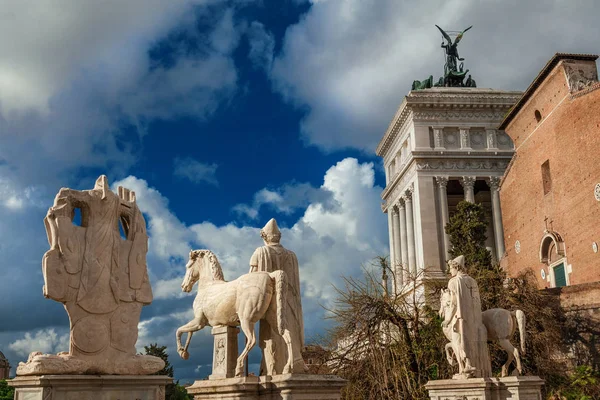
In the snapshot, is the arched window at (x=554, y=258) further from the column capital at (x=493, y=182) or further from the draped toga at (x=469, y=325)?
the draped toga at (x=469, y=325)

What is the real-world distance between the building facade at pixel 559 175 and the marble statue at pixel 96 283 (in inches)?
866

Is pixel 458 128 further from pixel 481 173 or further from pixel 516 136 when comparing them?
pixel 516 136

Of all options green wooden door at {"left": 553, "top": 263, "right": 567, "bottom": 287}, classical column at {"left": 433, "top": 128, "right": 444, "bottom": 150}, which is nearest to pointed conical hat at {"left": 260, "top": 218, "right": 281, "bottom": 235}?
green wooden door at {"left": 553, "top": 263, "right": 567, "bottom": 287}

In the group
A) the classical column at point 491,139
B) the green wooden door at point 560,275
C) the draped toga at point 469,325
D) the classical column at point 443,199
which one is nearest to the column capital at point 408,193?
the classical column at point 443,199

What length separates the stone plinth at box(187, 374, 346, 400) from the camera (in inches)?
371

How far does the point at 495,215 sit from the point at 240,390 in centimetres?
5104

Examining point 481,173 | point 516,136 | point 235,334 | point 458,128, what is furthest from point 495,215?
point 235,334

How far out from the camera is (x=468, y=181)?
56219mm

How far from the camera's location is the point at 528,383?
42.8 ft

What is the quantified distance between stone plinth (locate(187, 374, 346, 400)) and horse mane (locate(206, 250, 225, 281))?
1.81 meters

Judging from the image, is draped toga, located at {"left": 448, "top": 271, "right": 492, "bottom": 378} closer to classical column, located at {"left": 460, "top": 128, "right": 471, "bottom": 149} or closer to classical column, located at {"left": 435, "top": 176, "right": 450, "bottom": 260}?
classical column, located at {"left": 435, "top": 176, "right": 450, "bottom": 260}

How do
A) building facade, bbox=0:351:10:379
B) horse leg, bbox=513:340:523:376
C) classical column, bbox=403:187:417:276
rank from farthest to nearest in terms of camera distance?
classical column, bbox=403:187:417:276 < building facade, bbox=0:351:10:379 < horse leg, bbox=513:340:523:376

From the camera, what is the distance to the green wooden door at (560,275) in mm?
33906

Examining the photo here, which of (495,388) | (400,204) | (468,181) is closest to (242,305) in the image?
(495,388)
